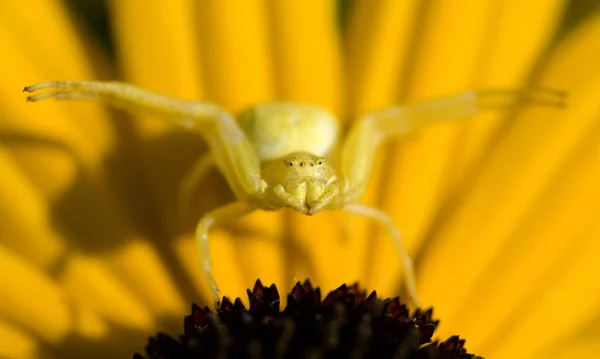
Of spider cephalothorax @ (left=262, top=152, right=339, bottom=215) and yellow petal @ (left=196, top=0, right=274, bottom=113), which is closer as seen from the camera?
spider cephalothorax @ (left=262, top=152, right=339, bottom=215)

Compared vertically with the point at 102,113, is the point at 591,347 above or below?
below

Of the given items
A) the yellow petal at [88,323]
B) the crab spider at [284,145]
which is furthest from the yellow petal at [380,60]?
the yellow petal at [88,323]

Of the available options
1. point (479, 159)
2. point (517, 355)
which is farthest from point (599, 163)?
point (517, 355)

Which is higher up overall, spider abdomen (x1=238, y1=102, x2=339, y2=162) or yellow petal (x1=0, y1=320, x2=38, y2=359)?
spider abdomen (x1=238, y1=102, x2=339, y2=162)

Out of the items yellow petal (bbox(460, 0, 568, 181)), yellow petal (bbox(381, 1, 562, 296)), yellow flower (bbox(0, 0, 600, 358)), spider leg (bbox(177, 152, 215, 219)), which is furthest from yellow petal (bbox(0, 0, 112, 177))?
yellow petal (bbox(460, 0, 568, 181))

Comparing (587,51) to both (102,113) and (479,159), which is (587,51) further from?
(102,113)

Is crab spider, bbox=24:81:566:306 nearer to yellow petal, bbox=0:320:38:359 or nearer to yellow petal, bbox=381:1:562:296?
yellow petal, bbox=381:1:562:296

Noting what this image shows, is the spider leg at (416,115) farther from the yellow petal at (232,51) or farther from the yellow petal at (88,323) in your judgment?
the yellow petal at (88,323)
